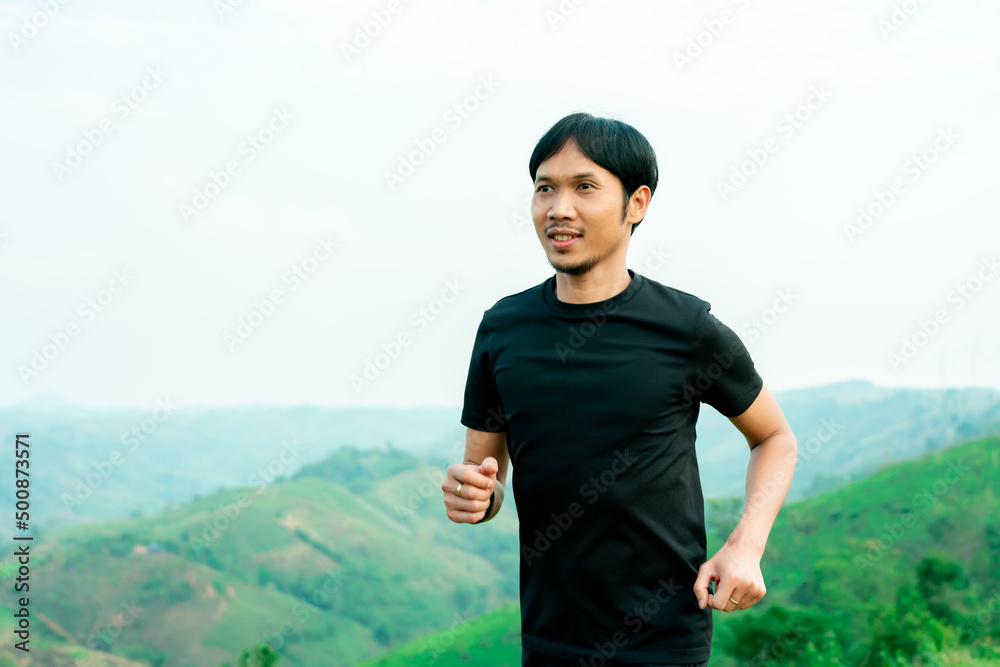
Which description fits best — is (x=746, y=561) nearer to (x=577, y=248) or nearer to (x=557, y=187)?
(x=577, y=248)

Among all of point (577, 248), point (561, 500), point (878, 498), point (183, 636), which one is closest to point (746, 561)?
point (561, 500)

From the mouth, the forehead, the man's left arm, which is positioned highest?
Answer: the forehead

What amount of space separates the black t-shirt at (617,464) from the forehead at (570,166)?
0.98 feet

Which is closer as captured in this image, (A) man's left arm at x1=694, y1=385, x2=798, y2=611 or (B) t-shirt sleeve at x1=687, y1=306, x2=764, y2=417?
(A) man's left arm at x1=694, y1=385, x2=798, y2=611

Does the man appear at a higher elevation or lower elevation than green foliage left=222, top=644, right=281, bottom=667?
higher

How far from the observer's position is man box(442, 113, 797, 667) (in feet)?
6.72

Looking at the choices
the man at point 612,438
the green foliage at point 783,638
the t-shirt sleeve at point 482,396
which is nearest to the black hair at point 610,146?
the man at point 612,438

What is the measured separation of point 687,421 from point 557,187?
2.15 ft

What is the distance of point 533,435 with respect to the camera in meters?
2.16

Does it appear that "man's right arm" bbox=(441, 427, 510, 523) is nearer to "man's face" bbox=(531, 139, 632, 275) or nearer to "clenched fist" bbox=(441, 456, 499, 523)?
"clenched fist" bbox=(441, 456, 499, 523)

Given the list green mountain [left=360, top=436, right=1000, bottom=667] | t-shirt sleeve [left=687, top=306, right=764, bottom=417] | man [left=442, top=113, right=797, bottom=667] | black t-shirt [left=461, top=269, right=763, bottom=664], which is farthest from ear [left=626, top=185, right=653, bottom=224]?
green mountain [left=360, top=436, right=1000, bottom=667]

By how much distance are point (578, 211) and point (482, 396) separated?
1.86 ft

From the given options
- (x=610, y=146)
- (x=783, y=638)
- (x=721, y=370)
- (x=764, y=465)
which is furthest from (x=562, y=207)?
(x=783, y=638)

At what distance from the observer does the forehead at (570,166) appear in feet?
7.16
